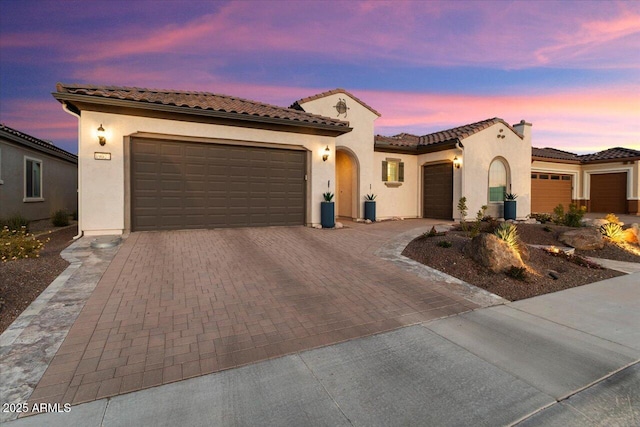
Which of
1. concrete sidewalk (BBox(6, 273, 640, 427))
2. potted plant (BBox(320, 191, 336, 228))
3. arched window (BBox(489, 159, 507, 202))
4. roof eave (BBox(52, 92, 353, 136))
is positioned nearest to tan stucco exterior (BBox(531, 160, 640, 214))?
arched window (BBox(489, 159, 507, 202))

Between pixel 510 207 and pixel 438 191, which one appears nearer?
pixel 510 207

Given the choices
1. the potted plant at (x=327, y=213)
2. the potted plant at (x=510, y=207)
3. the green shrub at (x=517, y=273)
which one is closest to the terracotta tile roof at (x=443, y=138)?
the potted plant at (x=510, y=207)

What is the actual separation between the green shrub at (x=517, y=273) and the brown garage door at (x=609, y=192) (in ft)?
76.3

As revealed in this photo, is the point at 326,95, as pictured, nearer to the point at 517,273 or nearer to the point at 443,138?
the point at 443,138

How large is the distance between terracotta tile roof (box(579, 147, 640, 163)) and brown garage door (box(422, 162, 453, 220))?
15047 mm

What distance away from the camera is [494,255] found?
628cm

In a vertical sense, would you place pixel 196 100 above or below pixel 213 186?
above

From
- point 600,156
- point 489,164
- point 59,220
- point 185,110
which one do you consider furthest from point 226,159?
point 600,156

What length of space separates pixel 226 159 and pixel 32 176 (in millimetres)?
10297

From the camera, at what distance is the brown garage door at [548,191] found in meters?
20.2

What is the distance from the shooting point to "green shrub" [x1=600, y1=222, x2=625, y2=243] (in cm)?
944

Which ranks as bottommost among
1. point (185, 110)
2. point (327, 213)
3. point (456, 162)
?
point (327, 213)

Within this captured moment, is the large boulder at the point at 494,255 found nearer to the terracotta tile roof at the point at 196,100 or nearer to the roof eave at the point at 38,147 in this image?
the terracotta tile roof at the point at 196,100

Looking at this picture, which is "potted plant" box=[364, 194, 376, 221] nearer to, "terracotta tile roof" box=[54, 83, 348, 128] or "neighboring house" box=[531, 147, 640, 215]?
"terracotta tile roof" box=[54, 83, 348, 128]
